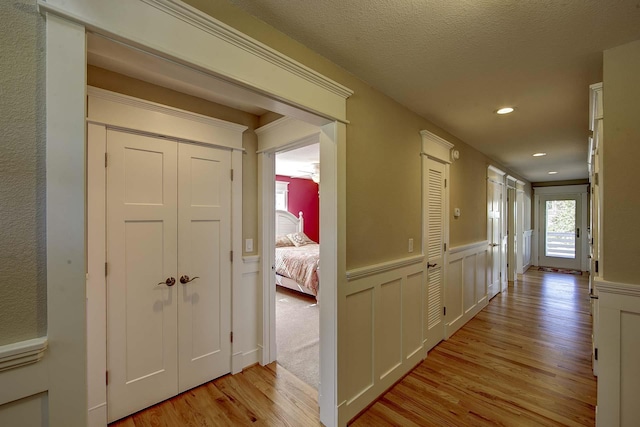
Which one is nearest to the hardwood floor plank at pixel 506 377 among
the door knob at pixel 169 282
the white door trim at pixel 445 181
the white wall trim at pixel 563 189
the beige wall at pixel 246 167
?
the white door trim at pixel 445 181

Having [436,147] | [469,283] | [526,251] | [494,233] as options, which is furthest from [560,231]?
[436,147]

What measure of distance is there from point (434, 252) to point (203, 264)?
7.54 ft

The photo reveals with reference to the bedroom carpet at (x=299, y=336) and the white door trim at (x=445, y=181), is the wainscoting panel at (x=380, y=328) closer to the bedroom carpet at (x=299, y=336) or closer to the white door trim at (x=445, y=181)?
the white door trim at (x=445, y=181)

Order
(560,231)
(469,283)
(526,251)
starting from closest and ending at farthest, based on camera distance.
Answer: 1. (469,283)
2. (526,251)
3. (560,231)

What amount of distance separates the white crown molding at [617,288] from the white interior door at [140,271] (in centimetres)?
284

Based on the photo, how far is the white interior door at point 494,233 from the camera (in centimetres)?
452

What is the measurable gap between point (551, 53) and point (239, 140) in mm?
2340

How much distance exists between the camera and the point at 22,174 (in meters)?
0.82

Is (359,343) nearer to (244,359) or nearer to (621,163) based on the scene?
(244,359)

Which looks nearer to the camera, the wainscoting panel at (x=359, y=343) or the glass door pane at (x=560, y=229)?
the wainscoting panel at (x=359, y=343)

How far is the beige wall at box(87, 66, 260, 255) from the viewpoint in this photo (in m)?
1.85

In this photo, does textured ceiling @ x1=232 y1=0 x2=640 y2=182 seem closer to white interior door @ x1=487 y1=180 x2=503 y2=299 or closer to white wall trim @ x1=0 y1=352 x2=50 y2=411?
white wall trim @ x1=0 y1=352 x2=50 y2=411

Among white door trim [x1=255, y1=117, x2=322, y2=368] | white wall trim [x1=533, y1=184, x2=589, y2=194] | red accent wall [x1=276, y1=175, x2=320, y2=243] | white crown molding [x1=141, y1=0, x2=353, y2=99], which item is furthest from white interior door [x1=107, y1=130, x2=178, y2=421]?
white wall trim [x1=533, y1=184, x2=589, y2=194]

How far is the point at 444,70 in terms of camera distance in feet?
6.09
